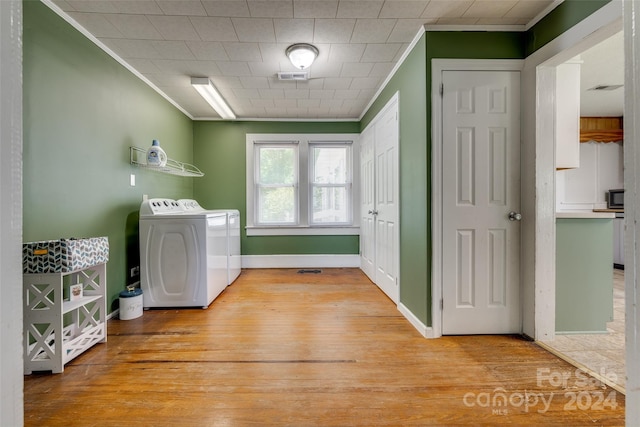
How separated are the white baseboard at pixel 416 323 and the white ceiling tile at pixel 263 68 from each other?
2646 millimetres

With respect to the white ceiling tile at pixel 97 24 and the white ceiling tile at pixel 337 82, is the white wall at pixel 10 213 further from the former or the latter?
the white ceiling tile at pixel 337 82

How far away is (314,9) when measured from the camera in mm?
2010

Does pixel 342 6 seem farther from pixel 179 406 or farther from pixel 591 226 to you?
pixel 179 406

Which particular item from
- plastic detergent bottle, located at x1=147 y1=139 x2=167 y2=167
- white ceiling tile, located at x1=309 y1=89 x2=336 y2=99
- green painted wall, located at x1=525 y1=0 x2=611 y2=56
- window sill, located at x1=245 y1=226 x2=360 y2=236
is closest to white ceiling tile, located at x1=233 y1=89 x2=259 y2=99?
white ceiling tile, located at x1=309 y1=89 x2=336 y2=99

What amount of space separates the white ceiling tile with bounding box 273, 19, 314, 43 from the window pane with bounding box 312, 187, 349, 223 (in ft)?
8.31

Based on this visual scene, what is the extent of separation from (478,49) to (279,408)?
280cm

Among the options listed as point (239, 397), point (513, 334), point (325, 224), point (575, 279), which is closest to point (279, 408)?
point (239, 397)

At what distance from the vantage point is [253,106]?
13.1ft

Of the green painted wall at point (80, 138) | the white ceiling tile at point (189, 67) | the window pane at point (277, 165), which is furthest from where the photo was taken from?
the window pane at point (277, 165)

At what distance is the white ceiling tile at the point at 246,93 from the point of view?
3422mm

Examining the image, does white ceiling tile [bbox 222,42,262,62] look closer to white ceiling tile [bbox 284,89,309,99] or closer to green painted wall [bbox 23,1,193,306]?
white ceiling tile [bbox 284,89,309,99]

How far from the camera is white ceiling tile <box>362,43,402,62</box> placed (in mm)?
2473

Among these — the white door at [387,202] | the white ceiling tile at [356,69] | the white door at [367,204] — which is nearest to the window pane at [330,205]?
the white door at [367,204]

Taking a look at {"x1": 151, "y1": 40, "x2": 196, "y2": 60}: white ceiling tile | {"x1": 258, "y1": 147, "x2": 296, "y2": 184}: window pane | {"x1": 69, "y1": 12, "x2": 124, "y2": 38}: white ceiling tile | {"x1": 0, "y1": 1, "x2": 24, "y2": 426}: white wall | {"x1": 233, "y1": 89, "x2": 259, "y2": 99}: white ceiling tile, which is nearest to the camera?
{"x1": 0, "y1": 1, "x2": 24, "y2": 426}: white wall
